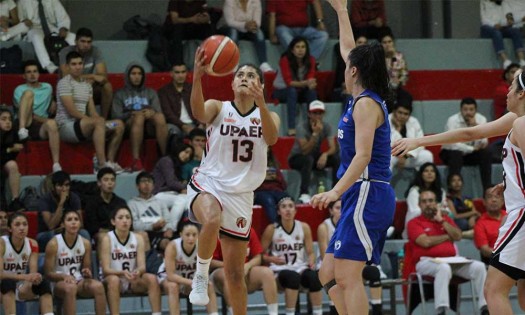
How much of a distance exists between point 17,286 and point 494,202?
17.3 ft

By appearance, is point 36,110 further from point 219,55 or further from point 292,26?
point 219,55

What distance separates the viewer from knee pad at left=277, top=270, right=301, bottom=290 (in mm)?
9702

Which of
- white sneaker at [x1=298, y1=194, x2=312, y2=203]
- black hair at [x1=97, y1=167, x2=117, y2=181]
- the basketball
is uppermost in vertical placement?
the basketball

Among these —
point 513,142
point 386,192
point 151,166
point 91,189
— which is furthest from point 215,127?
point 151,166

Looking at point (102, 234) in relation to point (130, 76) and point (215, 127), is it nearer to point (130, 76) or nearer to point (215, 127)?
point (130, 76)

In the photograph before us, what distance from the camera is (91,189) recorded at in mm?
10820

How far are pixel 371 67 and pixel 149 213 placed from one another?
5.38 meters

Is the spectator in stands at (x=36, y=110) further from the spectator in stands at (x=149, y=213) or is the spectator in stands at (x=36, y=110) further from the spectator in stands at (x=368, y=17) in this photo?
the spectator in stands at (x=368, y=17)

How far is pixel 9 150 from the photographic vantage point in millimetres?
10938

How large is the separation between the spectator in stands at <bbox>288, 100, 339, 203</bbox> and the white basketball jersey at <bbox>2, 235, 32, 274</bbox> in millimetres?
3526

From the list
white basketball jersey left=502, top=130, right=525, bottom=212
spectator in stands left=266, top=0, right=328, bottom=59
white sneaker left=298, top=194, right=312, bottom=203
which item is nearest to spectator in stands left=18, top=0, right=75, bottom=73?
spectator in stands left=266, top=0, right=328, bottom=59

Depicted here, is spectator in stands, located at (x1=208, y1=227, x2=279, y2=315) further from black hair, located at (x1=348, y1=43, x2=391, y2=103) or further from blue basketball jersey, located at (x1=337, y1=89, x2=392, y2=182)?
black hair, located at (x1=348, y1=43, x2=391, y2=103)

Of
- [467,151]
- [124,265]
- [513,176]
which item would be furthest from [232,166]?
[467,151]

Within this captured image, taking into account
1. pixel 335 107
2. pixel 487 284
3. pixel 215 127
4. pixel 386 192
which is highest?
pixel 335 107
